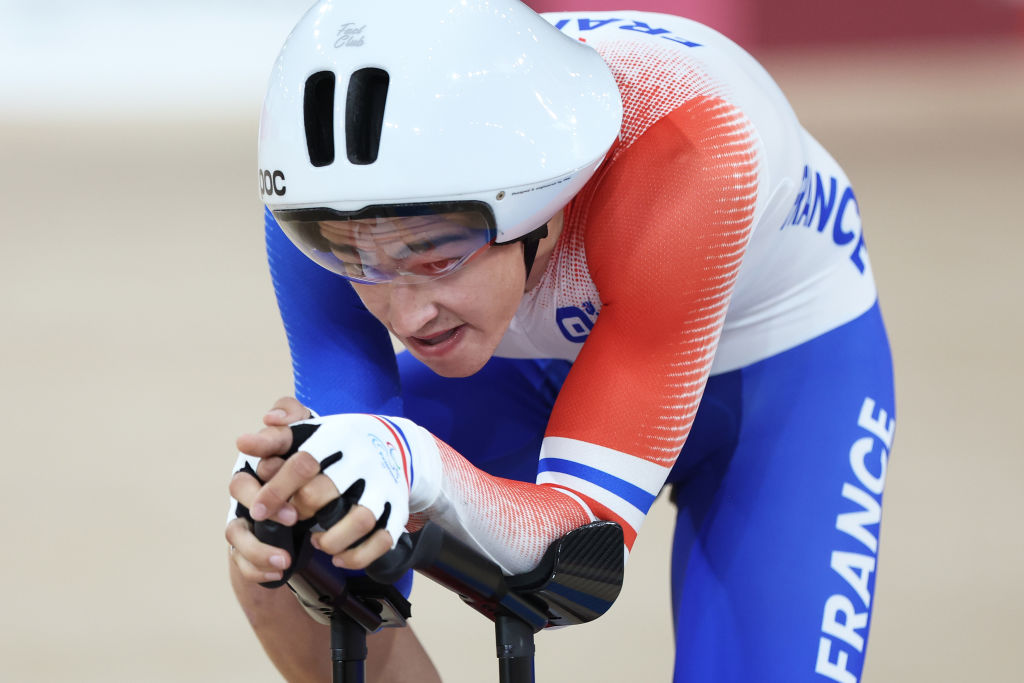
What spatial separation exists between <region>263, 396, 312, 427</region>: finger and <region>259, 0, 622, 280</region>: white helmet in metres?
0.32

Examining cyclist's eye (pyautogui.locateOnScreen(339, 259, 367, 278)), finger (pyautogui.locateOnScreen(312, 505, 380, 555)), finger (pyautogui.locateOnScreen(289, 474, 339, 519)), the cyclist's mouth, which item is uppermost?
cyclist's eye (pyautogui.locateOnScreen(339, 259, 367, 278))

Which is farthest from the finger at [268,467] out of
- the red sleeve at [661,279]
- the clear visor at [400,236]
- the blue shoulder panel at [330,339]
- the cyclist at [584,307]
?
the blue shoulder panel at [330,339]

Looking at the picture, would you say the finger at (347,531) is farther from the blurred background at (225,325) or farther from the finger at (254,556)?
the blurred background at (225,325)

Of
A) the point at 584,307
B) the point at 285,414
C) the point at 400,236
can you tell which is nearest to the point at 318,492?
the point at 285,414

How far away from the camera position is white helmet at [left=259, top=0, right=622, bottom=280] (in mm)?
1757

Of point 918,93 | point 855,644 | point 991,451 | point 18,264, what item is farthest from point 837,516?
point 918,93

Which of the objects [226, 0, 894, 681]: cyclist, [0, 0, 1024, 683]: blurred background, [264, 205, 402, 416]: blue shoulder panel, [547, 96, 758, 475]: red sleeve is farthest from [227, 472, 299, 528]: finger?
[0, 0, 1024, 683]: blurred background

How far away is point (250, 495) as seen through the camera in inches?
60.5

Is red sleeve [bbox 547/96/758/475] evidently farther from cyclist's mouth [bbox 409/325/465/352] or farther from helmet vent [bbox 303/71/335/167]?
helmet vent [bbox 303/71/335/167]

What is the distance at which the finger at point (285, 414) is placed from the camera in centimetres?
155

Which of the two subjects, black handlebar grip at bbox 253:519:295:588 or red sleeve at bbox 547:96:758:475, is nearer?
black handlebar grip at bbox 253:519:295:588

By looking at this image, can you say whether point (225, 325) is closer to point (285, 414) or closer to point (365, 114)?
point (365, 114)

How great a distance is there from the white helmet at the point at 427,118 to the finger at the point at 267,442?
1.32ft

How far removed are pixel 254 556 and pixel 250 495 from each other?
0.25ft
